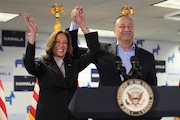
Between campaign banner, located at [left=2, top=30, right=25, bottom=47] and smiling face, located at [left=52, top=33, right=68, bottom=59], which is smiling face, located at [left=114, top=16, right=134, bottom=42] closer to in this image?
smiling face, located at [left=52, top=33, right=68, bottom=59]

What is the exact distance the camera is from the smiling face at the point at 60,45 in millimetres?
1817

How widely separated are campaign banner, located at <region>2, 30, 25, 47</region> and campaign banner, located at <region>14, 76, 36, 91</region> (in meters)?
0.76

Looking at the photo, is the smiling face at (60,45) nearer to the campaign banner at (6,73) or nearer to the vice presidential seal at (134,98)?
the vice presidential seal at (134,98)

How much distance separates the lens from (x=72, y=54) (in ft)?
6.15

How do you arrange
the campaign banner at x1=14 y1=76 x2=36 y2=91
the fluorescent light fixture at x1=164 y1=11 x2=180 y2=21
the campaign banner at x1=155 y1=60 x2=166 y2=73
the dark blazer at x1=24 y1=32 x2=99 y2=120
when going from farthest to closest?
the campaign banner at x1=155 y1=60 x2=166 y2=73 → the campaign banner at x1=14 y1=76 x2=36 y2=91 → the fluorescent light fixture at x1=164 y1=11 x2=180 y2=21 → the dark blazer at x1=24 y1=32 x2=99 y2=120

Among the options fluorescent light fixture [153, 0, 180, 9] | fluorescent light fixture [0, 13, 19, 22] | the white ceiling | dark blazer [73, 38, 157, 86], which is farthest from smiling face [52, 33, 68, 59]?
fluorescent light fixture [0, 13, 19, 22]

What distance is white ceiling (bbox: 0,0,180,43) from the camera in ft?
16.9

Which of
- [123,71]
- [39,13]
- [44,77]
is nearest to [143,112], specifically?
[123,71]

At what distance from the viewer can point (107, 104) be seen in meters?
0.65

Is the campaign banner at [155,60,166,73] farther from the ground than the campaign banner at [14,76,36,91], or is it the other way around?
the campaign banner at [155,60,166,73]

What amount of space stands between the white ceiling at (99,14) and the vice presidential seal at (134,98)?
445 cm

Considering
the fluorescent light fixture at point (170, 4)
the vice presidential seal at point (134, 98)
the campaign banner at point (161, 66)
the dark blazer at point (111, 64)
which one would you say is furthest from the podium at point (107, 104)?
the campaign banner at point (161, 66)

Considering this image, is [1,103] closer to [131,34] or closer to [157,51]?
[131,34]

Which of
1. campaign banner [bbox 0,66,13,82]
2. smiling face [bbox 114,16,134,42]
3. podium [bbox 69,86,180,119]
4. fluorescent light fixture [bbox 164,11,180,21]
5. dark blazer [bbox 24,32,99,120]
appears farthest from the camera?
campaign banner [bbox 0,66,13,82]
